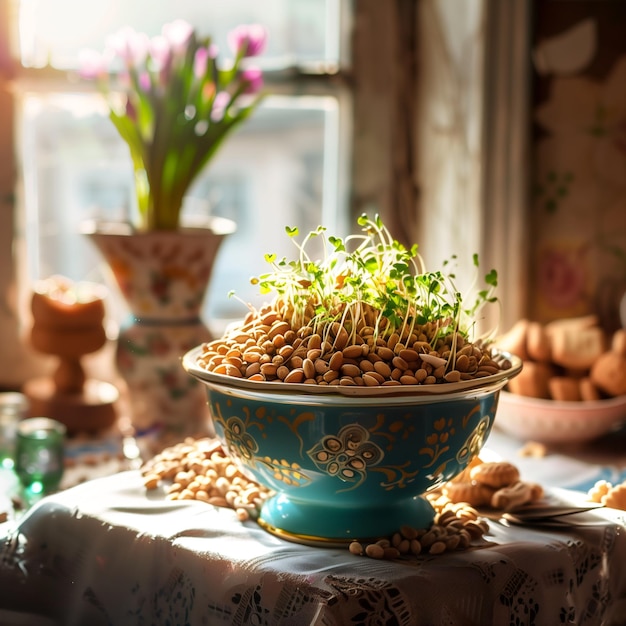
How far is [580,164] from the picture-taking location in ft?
5.21

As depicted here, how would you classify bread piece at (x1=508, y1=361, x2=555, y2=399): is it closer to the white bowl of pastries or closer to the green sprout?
the white bowl of pastries

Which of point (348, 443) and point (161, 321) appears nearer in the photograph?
point (348, 443)

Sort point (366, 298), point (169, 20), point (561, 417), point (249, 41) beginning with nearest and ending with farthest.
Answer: point (366, 298), point (561, 417), point (249, 41), point (169, 20)

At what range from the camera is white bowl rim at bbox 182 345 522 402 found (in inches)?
28.6

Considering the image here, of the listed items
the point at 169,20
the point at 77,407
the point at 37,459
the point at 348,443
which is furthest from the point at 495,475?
the point at 169,20

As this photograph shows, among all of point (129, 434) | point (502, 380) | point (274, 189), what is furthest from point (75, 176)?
point (502, 380)

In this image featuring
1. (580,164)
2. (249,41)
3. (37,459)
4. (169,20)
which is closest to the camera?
(37,459)

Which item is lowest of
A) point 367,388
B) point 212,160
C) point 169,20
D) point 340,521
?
point 340,521

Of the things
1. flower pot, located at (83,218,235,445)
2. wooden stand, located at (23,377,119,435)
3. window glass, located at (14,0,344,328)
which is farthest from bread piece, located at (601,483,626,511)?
window glass, located at (14,0,344,328)

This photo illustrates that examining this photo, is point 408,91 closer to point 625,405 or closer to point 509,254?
point 509,254

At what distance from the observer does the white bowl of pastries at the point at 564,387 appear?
1311 mm

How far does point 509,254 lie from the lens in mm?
1600

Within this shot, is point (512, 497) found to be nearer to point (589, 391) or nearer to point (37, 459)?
point (589, 391)

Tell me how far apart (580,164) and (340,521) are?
3.30 ft
